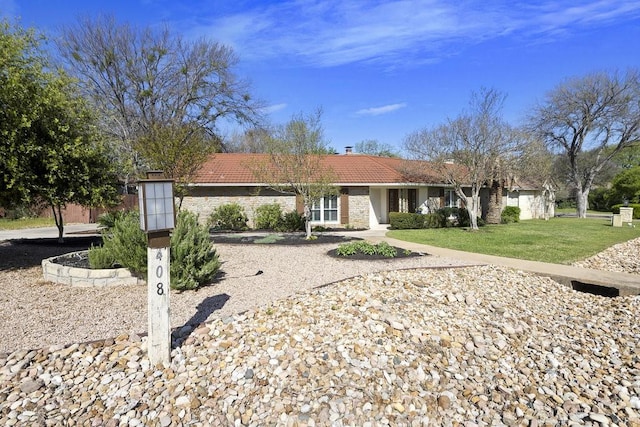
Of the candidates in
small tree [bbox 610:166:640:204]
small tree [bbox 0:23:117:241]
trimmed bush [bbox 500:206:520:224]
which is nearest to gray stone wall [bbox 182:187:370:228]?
small tree [bbox 0:23:117:241]

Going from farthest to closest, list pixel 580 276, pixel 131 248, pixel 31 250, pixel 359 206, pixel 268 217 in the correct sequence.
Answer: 1. pixel 359 206
2. pixel 268 217
3. pixel 31 250
4. pixel 580 276
5. pixel 131 248

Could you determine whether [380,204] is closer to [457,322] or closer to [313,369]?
[457,322]

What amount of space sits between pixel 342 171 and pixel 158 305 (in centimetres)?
1674

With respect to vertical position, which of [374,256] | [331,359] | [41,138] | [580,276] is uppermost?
[41,138]

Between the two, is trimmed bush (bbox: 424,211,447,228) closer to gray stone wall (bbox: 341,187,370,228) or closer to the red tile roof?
the red tile roof

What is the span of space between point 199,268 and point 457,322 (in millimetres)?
4201

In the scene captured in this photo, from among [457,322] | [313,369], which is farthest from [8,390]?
[457,322]

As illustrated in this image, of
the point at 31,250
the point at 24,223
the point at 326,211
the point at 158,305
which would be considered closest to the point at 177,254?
the point at 158,305

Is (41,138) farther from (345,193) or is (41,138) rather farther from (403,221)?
(403,221)

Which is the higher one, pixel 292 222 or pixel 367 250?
pixel 292 222

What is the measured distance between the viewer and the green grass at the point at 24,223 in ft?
68.6

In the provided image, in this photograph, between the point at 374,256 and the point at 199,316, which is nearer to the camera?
the point at 199,316

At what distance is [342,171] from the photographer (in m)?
19.9

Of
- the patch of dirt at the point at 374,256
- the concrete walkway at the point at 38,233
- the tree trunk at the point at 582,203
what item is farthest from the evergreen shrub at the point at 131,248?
the tree trunk at the point at 582,203
